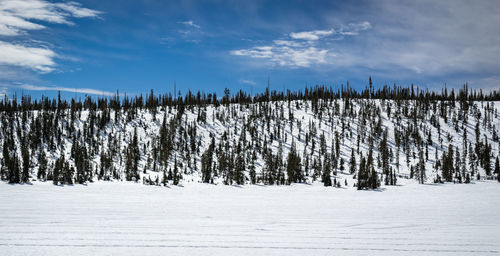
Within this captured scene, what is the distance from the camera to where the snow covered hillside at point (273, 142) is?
45656 millimetres

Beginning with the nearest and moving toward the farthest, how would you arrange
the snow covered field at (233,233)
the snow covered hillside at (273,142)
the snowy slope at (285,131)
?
the snow covered field at (233,233) → the snow covered hillside at (273,142) → the snowy slope at (285,131)

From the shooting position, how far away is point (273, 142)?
6625cm

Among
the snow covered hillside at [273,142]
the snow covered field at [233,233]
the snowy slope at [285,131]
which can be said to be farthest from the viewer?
the snowy slope at [285,131]

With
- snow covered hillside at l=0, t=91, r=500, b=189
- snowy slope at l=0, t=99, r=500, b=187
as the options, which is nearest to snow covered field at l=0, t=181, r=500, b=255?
snow covered hillside at l=0, t=91, r=500, b=189

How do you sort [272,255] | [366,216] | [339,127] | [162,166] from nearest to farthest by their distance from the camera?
[272,255] → [366,216] → [162,166] → [339,127]

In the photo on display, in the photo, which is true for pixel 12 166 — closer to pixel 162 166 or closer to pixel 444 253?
pixel 162 166

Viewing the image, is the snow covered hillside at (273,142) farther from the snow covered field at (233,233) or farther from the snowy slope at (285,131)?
the snow covered field at (233,233)

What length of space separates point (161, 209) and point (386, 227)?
10593 mm

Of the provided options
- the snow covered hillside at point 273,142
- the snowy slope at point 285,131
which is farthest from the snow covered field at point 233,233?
the snowy slope at point 285,131

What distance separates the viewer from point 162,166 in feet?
163

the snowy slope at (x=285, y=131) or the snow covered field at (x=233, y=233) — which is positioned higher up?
the snowy slope at (x=285, y=131)

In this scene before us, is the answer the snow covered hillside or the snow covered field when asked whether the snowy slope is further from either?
the snow covered field

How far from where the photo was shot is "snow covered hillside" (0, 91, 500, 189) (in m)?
45.7

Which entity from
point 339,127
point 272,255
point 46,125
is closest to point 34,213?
point 272,255
